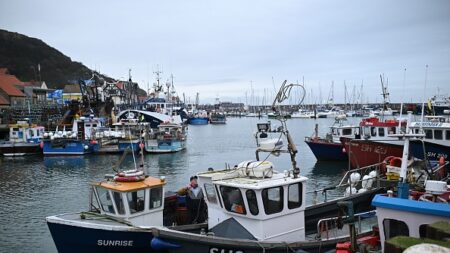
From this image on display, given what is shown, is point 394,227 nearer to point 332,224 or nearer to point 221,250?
point 221,250

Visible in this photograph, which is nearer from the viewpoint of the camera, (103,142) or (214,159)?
(214,159)

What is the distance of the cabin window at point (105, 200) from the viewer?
10789mm

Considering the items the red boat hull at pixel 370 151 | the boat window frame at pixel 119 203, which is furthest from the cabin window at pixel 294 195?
the red boat hull at pixel 370 151

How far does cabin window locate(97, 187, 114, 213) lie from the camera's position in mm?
10789

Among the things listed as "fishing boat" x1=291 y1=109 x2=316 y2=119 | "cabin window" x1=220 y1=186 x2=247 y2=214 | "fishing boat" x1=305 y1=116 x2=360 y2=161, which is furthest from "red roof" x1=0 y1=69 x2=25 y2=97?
"fishing boat" x1=291 y1=109 x2=316 y2=119

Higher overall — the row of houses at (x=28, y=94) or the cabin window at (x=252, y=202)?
the row of houses at (x=28, y=94)

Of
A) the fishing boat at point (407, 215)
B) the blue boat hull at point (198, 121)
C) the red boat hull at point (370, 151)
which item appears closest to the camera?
the fishing boat at point (407, 215)

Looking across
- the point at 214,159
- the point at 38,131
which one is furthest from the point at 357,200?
the point at 38,131

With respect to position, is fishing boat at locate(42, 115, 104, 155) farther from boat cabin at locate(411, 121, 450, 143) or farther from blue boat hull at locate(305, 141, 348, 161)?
boat cabin at locate(411, 121, 450, 143)

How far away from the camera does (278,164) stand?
35.7 metres

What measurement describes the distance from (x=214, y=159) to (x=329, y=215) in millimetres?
28645

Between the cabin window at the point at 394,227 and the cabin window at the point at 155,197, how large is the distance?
5848mm

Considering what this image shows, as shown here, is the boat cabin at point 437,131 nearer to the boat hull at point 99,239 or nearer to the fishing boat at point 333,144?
the fishing boat at point 333,144

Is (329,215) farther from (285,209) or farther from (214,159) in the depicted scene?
(214,159)
